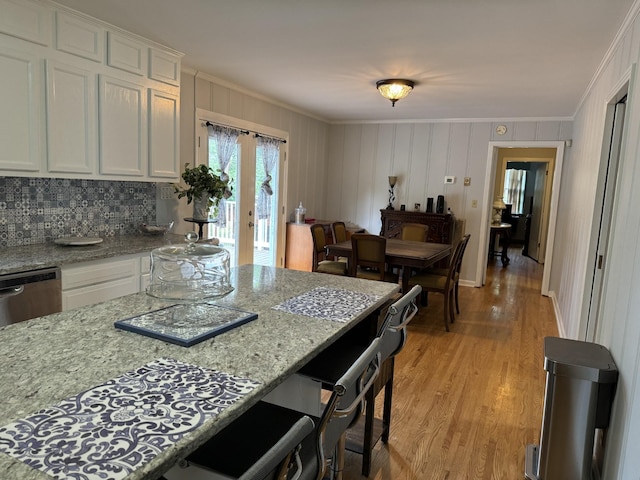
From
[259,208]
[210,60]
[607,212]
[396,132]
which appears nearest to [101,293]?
[210,60]

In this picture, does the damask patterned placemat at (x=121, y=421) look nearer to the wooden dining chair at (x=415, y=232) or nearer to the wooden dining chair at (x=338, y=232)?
the wooden dining chair at (x=338, y=232)

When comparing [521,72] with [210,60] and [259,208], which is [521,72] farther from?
[259,208]

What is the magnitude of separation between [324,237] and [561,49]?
3.10 m

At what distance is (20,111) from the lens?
2.64 m

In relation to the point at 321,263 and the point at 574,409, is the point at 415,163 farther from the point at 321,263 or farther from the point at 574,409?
the point at 574,409

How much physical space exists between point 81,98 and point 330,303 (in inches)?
92.9

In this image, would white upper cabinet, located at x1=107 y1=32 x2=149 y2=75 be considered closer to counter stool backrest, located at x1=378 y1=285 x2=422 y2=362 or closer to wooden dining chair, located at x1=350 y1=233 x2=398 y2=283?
wooden dining chair, located at x1=350 y1=233 x2=398 y2=283

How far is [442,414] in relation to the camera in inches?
108

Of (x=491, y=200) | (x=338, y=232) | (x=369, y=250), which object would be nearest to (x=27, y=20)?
(x=369, y=250)

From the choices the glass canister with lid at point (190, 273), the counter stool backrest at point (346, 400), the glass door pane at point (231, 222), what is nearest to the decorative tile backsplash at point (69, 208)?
the glass door pane at point (231, 222)

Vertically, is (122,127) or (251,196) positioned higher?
(122,127)

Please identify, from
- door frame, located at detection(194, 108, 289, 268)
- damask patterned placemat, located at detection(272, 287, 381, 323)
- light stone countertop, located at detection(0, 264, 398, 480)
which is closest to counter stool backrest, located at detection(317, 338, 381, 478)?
light stone countertop, located at detection(0, 264, 398, 480)

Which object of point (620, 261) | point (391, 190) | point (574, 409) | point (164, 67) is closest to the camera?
point (574, 409)

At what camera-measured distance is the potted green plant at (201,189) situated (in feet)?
12.9
